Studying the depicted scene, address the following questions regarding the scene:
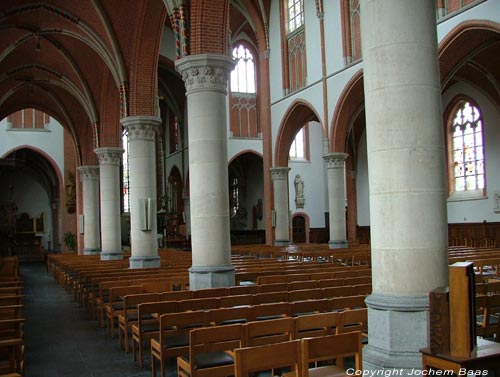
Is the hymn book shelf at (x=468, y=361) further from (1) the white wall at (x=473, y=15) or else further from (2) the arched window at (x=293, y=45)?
(2) the arched window at (x=293, y=45)

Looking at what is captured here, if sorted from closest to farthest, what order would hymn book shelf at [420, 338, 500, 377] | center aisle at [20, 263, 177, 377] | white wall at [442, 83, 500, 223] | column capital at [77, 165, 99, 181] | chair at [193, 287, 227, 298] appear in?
hymn book shelf at [420, 338, 500, 377], center aisle at [20, 263, 177, 377], chair at [193, 287, 227, 298], white wall at [442, 83, 500, 223], column capital at [77, 165, 99, 181]

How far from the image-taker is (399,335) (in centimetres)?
480

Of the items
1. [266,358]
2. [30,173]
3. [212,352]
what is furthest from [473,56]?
[30,173]

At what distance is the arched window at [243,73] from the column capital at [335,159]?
35.5 ft

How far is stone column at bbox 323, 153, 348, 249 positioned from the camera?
2412 cm

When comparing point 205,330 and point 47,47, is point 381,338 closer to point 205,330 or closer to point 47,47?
point 205,330

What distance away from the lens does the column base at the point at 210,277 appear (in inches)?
415

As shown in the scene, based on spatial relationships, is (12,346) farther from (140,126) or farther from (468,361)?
(140,126)

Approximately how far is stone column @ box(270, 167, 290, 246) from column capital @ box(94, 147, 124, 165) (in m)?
8.87

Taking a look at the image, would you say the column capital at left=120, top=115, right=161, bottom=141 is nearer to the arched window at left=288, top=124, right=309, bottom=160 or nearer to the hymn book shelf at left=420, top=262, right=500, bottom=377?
the hymn book shelf at left=420, top=262, right=500, bottom=377

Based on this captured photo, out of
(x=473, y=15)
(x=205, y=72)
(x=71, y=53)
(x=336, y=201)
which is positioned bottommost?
(x=336, y=201)

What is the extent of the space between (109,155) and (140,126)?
5496 mm

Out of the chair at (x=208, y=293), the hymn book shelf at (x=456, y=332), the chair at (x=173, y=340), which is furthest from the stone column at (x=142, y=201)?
the hymn book shelf at (x=456, y=332)

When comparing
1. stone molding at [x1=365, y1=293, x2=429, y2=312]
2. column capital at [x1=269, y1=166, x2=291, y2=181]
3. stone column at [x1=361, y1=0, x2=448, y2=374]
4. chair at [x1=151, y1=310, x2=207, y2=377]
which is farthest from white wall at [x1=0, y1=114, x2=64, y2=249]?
stone molding at [x1=365, y1=293, x2=429, y2=312]
